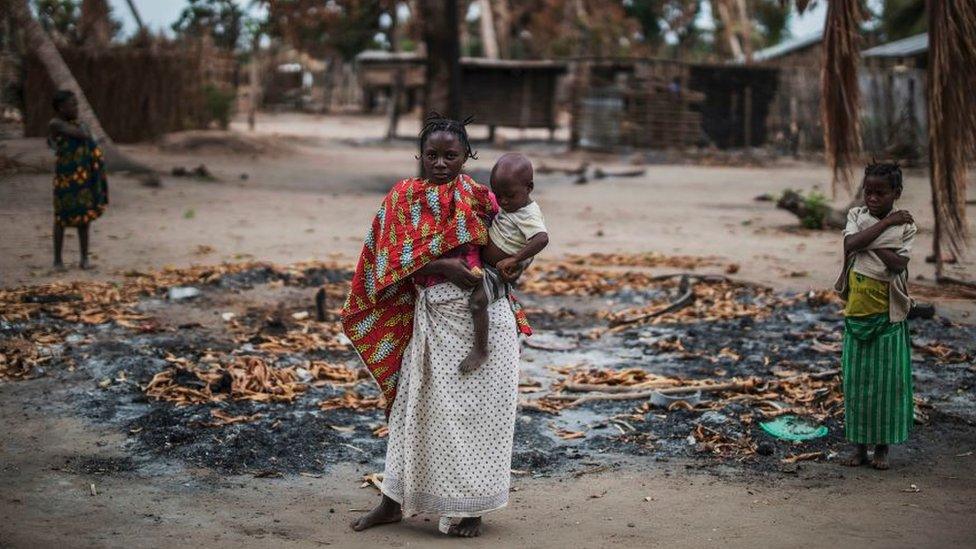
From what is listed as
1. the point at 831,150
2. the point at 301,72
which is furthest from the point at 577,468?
the point at 301,72

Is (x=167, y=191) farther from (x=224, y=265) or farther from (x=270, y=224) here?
(x=224, y=265)

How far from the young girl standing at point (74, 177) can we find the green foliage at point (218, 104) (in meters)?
15.2

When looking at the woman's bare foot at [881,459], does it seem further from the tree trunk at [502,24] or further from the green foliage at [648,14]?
the green foliage at [648,14]

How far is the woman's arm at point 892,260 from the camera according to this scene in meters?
4.52

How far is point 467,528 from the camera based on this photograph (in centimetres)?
387

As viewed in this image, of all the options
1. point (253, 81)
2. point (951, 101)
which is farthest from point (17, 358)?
point (253, 81)

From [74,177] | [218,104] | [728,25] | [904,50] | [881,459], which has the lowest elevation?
[881,459]

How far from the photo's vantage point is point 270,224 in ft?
40.5

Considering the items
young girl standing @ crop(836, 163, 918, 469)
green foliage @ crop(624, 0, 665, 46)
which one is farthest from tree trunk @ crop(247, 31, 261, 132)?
young girl standing @ crop(836, 163, 918, 469)

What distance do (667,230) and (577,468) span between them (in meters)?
7.96

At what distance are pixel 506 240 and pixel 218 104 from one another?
21.8 m

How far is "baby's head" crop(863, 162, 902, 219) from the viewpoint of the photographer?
14.8 ft

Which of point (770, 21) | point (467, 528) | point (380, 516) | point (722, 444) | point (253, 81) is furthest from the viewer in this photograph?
point (770, 21)

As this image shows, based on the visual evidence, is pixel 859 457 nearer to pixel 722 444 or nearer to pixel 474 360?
pixel 722 444
